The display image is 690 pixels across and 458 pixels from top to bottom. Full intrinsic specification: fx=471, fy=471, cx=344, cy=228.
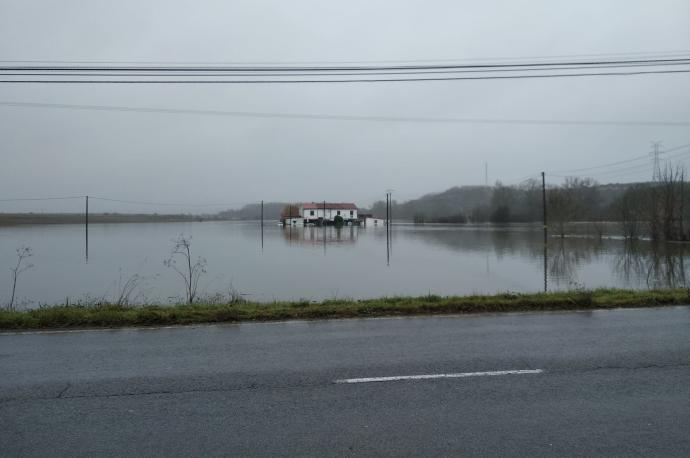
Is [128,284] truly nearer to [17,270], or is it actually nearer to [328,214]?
[17,270]

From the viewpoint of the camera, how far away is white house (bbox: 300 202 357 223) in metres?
88.7

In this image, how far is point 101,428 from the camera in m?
4.21

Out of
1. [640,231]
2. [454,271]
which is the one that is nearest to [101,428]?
[454,271]

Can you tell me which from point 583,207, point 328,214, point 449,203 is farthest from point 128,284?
point 449,203

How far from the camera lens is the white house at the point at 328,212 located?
88.7m

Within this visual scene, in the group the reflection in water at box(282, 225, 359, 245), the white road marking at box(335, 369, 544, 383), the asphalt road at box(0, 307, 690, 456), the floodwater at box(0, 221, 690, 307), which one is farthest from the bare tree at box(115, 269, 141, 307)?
the reflection in water at box(282, 225, 359, 245)

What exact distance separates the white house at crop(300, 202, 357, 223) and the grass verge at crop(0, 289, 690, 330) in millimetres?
76648

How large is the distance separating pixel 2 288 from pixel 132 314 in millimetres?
9430

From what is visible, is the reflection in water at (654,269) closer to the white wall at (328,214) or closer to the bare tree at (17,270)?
the bare tree at (17,270)

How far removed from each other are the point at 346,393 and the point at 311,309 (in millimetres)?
4633

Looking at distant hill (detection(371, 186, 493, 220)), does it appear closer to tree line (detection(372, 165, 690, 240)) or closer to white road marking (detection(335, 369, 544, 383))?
tree line (detection(372, 165, 690, 240))

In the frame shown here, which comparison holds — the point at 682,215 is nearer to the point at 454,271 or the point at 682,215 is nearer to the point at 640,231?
the point at 640,231

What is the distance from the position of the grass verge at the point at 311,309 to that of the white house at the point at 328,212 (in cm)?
7665

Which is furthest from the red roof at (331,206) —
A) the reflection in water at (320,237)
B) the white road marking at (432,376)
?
the white road marking at (432,376)
